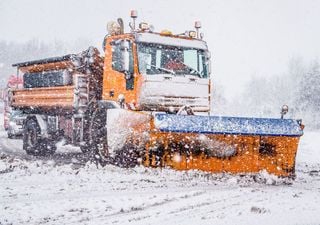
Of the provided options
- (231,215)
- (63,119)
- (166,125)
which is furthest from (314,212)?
(63,119)

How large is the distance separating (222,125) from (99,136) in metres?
2.94

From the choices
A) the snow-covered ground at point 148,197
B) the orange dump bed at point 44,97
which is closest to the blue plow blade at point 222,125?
the snow-covered ground at point 148,197

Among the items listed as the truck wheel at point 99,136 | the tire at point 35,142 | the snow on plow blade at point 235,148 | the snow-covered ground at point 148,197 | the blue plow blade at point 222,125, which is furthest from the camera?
the tire at point 35,142

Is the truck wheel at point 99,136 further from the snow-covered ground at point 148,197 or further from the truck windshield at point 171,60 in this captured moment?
the truck windshield at point 171,60

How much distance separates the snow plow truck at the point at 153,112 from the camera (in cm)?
852

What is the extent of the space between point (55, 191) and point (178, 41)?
4.38m

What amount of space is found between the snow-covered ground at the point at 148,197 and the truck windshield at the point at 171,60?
2023 millimetres

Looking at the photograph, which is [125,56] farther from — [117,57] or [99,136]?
[99,136]

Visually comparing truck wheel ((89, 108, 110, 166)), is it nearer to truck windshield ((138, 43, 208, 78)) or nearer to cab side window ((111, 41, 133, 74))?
cab side window ((111, 41, 133, 74))

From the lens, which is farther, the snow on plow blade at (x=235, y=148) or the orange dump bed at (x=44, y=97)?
the orange dump bed at (x=44, y=97)

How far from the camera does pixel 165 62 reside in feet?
31.7

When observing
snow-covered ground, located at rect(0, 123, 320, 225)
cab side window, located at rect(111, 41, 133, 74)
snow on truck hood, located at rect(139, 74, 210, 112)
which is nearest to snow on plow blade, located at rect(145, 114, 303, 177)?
snow-covered ground, located at rect(0, 123, 320, 225)

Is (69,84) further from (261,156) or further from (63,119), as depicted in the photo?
(261,156)

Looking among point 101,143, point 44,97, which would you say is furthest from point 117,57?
point 44,97
